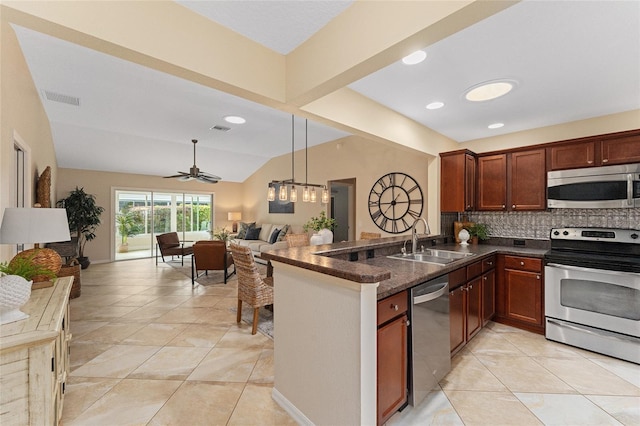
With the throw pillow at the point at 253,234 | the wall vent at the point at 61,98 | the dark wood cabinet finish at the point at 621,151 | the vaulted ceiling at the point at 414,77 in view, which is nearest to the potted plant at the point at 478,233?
the vaulted ceiling at the point at 414,77

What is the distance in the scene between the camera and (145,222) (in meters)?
8.00

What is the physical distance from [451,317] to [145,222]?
27.5ft

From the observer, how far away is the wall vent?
3.57 m

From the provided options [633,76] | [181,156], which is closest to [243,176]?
[181,156]

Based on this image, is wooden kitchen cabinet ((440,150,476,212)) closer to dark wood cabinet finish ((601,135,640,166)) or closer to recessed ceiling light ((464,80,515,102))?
recessed ceiling light ((464,80,515,102))

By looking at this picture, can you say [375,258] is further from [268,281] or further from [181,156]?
[181,156]

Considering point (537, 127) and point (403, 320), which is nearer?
point (403, 320)

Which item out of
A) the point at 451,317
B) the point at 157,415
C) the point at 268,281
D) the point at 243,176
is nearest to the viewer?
the point at 157,415

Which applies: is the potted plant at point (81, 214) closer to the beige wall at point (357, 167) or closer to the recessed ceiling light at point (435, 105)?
the beige wall at point (357, 167)

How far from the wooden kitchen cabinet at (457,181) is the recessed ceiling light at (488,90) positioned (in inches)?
42.7

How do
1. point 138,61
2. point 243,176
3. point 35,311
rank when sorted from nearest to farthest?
point 35,311 → point 138,61 → point 243,176

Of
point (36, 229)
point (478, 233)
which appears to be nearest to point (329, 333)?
point (36, 229)

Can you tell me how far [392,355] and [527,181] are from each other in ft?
10.5

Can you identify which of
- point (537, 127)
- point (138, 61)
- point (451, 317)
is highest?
point (537, 127)
